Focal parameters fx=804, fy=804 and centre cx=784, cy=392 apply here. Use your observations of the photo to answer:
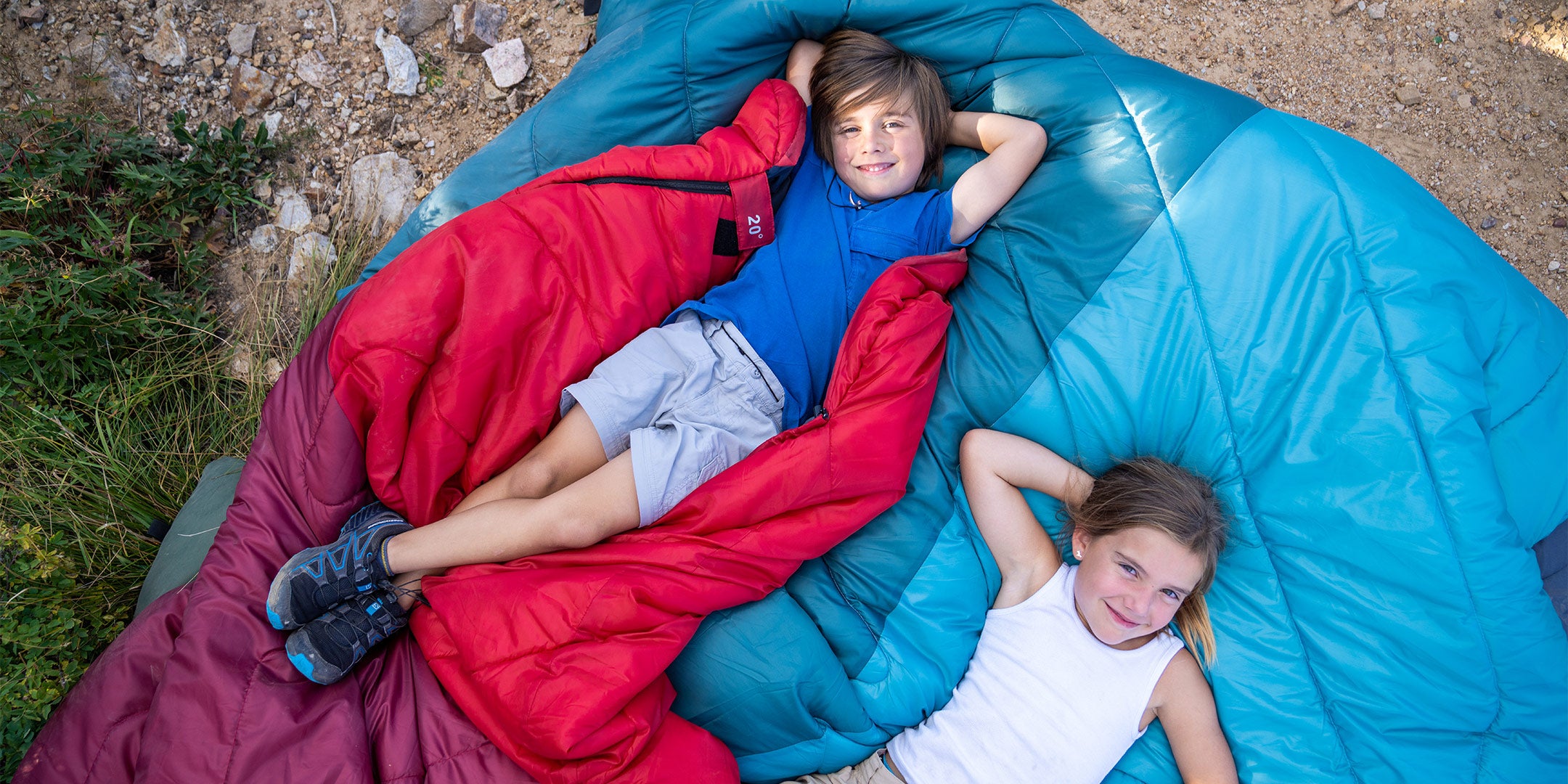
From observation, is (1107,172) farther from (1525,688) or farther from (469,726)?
(469,726)

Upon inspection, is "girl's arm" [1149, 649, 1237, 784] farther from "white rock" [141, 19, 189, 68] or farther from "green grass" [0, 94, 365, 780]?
"white rock" [141, 19, 189, 68]

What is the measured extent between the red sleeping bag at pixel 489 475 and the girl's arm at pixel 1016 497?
19 cm

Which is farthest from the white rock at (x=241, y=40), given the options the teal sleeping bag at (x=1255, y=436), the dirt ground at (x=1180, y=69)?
the teal sleeping bag at (x=1255, y=436)

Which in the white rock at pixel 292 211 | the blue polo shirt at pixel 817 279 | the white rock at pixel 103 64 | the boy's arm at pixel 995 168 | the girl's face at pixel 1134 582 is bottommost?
the girl's face at pixel 1134 582

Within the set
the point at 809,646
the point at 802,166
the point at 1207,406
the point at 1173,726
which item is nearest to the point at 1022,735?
the point at 1173,726

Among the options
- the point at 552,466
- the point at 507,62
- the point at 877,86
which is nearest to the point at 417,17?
the point at 507,62

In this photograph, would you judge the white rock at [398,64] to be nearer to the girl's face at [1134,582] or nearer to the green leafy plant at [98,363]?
the green leafy plant at [98,363]

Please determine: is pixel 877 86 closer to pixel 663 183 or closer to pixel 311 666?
pixel 663 183

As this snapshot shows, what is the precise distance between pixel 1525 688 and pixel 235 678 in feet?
8.31

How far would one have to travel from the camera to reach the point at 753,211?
2025mm

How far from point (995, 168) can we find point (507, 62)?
1637 millimetres

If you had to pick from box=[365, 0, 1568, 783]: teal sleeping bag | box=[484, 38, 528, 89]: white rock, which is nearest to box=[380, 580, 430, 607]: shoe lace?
box=[365, 0, 1568, 783]: teal sleeping bag

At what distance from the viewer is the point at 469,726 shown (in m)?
1.65

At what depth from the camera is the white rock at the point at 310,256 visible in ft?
7.79
